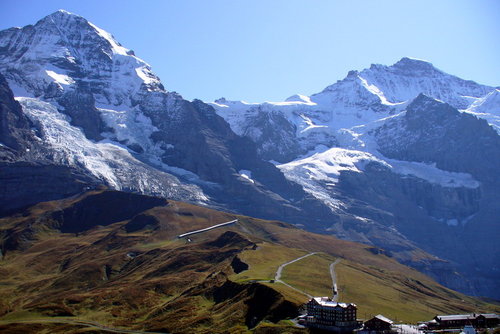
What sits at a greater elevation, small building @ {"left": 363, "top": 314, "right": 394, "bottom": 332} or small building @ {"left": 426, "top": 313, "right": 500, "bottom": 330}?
small building @ {"left": 363, "top": 314, "right": 394, "bottom": 332}

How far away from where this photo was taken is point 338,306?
16562cm

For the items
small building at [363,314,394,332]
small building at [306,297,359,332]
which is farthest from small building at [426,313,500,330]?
small building at [306,297,359,332]

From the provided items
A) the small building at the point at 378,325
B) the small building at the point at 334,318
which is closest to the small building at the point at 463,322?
the small building at the point at 378,325

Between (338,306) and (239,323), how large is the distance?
1273 inches

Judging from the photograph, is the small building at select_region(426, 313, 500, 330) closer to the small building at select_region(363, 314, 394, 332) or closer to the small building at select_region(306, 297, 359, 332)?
the small building at select_region(363, 314, 394, 332)

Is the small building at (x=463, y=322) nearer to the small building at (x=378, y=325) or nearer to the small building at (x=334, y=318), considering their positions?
the small building at (x=378, y=325)

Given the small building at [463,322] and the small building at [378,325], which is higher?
the small building at [378,325]

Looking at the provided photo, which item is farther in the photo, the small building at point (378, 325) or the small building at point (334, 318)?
Result: the small building at point (334, 318)

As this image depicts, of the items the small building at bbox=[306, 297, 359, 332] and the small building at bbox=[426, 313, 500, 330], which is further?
→ the small building at bbox=[426, 313, 500, 330]

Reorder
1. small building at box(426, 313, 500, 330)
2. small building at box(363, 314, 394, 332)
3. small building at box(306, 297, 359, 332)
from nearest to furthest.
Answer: small building at box(363, 314, 394, 332) < small building at box(306, 297, 359, 332) < small building at box(426, 313, 500, 330)

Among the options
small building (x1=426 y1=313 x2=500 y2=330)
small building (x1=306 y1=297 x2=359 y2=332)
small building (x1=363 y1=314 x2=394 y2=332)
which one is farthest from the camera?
small building (x1=426 y1=313 x2=500 y2=330)

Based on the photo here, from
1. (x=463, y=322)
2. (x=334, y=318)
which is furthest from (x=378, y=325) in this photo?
(x=463, y=322)

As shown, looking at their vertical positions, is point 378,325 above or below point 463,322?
above

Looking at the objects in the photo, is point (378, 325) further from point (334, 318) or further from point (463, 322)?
point (463, 322)
